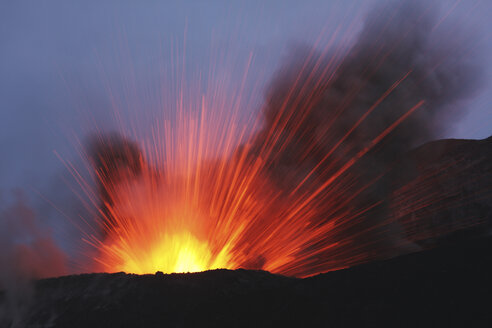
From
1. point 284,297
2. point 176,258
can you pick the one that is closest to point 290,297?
point 284,297

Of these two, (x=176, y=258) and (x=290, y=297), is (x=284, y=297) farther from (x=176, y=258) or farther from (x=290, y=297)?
(x=176, y=258)

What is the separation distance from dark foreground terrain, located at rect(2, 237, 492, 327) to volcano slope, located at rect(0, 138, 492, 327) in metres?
0.03

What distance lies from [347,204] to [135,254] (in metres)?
16.9

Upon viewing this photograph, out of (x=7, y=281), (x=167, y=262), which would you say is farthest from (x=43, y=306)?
(x=167, y=262)

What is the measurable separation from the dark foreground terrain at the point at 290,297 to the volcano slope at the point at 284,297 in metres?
0.03

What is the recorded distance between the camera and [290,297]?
11719 millimetres

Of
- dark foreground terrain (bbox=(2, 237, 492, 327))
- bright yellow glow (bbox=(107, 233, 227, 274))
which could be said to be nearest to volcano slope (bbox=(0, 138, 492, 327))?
dark foreground terrain (bbox=(2, 237, 492, 327))

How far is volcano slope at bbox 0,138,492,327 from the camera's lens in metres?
9.06

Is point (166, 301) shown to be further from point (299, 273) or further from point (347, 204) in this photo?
point (347, 204)

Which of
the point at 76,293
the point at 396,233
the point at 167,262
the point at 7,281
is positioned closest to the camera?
the point at 76,293

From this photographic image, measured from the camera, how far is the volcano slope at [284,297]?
29.7ft

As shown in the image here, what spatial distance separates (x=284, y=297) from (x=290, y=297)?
0.25 metres

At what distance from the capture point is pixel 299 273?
949 inches

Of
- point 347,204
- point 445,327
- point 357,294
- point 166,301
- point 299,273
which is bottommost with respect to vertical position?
point 445,327
